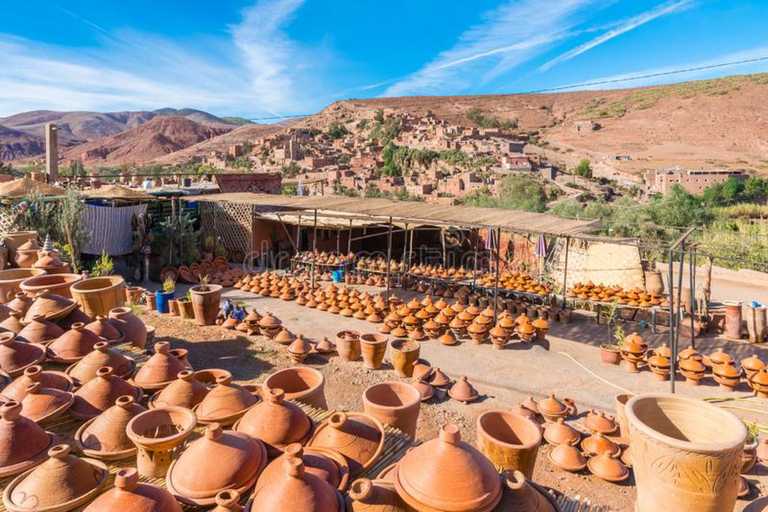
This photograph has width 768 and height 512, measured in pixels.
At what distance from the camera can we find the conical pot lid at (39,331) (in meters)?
3.54

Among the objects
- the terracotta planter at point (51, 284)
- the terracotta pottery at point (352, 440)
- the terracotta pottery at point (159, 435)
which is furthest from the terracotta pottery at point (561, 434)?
the terracotta planter at point (51, 284)

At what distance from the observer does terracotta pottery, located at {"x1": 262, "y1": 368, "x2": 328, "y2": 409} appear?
9.43 feet

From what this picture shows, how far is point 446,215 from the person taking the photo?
8062mm

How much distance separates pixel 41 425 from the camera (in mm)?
2500

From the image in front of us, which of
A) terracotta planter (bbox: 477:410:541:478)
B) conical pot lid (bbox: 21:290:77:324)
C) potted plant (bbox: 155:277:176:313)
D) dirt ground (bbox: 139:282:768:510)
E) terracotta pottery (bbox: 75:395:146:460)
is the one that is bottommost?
dirt ground (bbox: 139:282:768:510)

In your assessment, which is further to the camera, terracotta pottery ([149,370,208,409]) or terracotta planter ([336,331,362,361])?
terracotta planter ([336,331,362,361])

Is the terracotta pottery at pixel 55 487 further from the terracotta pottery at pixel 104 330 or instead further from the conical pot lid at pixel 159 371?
the terracotta pottery at pixel 104 330

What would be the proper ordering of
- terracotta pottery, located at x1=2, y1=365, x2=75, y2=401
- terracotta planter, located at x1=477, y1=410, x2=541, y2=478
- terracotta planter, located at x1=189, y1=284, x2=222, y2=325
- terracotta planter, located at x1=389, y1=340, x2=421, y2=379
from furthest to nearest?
terracotta planter, located at x1=189, y1=284, x2=222, y2=325 < terracotta planter, located at x1=389, y1=340, x2=421, y2=379 < terracotta planter, located at x1=477, y1=410, x2=541, y2=478 < terracotta pottery, located at x1=2, y1=365, x2=75, y2=401

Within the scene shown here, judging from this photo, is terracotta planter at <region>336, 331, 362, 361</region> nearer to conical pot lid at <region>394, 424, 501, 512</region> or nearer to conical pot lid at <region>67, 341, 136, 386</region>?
conical pot lid at <region>67, 341, 136, 386</region>

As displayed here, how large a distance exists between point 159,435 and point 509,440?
6.87ft

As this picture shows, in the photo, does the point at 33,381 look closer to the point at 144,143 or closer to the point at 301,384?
the point at 301,384

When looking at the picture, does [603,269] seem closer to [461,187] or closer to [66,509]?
[66,509]

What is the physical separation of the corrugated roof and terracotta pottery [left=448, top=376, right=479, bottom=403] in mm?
2510

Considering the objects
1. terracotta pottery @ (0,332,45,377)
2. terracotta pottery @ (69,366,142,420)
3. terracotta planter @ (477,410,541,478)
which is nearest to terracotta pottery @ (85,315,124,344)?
terracotta pottery @ (0,332,45,377)
